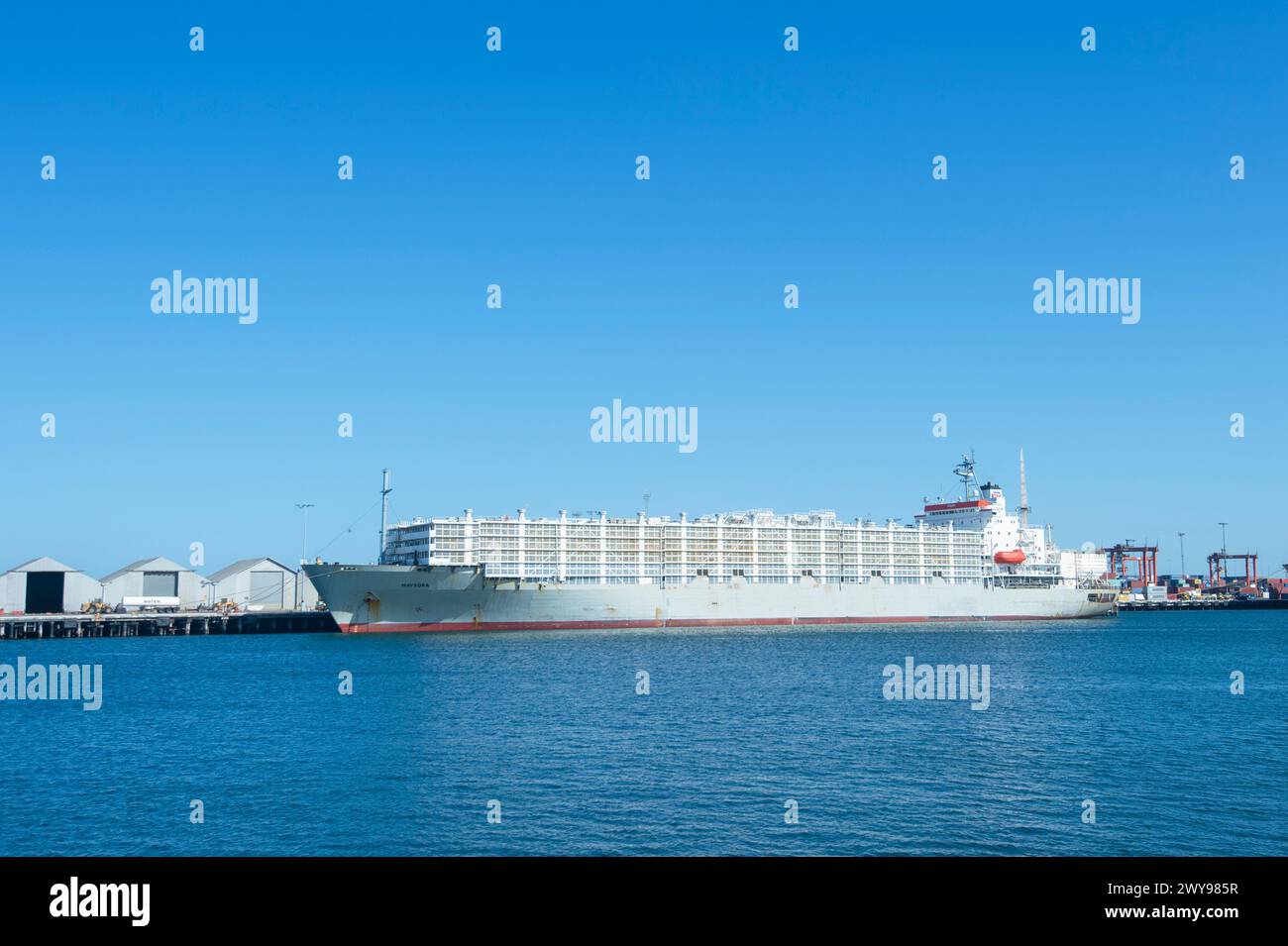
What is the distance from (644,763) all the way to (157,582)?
11115 centimetres

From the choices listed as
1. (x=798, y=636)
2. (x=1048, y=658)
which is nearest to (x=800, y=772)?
(x=1048, y=658)

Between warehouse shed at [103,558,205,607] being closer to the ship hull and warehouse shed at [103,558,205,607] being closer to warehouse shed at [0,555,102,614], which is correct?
warehouse shed at [0,555,102,614]

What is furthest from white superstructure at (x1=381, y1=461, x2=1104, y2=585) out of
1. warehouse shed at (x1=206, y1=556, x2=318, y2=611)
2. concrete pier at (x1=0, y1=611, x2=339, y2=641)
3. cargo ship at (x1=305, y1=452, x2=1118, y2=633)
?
warehouse shed at (x1=206, y1=556, x2=318, y2=611)

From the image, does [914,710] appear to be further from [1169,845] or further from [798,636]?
[798,636]

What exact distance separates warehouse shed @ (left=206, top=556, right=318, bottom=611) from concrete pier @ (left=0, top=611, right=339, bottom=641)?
11.3 meters

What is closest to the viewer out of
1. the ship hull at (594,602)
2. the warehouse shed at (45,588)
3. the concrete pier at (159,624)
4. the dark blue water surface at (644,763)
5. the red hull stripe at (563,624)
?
the dark blue water surface at (644,763)

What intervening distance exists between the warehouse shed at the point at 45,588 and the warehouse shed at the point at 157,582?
4.02 metres

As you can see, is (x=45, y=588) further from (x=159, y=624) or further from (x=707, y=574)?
(x=707, y=574)

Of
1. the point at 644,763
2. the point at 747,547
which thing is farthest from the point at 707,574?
the point at 644,763

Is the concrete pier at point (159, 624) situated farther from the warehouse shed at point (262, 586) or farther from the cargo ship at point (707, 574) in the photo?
the cargo ship at point (707, 574)

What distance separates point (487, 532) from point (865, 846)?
6846cm

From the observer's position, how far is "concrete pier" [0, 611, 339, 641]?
97.1m

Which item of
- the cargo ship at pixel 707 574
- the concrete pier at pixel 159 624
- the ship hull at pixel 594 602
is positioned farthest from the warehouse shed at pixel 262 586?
the ship hull at pixel 594 602

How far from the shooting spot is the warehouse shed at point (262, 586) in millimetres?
124125
